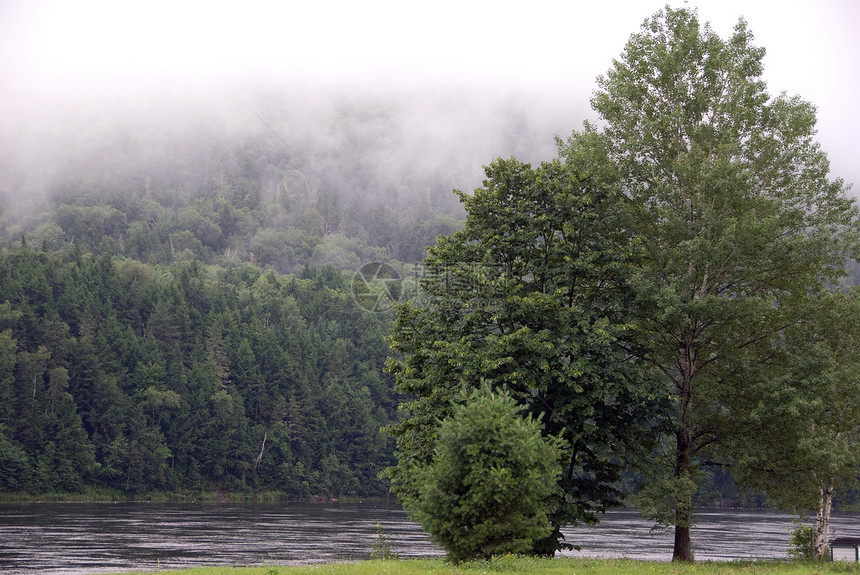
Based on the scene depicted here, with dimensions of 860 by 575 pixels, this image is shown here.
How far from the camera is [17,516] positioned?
89.3 meters

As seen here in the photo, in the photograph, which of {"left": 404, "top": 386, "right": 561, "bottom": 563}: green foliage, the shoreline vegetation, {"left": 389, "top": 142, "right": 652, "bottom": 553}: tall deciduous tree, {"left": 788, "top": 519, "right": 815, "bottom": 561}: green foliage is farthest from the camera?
the shoreline vegetation

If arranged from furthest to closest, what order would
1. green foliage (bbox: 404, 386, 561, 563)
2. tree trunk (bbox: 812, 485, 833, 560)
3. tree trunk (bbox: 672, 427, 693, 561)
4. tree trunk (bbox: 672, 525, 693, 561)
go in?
tree trunk (bbox: 812, 485, 833, 560)
tree trunk (bbox: 672, 525, 693, 561)
tree trunk (bbox: 672, 427, 693, 561)
green foliage (bbox: 404, 386, 561, 563)

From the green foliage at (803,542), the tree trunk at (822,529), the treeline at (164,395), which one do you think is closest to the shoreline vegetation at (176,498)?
the treeline at (164,395)

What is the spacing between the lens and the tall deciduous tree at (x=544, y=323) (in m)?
36.7

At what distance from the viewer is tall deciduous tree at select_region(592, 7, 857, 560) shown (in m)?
36.9

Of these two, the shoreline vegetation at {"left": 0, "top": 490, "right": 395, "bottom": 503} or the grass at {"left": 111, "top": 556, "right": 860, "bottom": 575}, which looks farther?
the shoreline vegetation at {"left": 0, "top": 490, "right": 395, "bottom": 503}

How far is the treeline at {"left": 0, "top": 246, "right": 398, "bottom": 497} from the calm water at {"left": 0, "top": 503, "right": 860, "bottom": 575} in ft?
55.4

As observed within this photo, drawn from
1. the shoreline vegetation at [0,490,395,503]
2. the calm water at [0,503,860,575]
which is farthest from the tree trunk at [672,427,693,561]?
the shoreline vegetation at [0,490,395,503]

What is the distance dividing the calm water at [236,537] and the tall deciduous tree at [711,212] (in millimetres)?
9680

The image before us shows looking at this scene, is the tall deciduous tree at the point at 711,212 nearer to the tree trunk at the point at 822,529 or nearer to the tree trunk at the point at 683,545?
the tree trunk at the point at 683,545

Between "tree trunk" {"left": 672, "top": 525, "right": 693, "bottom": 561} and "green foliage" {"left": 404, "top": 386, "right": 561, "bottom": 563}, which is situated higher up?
"green foliage" {"left": 404, "top": 386, "right": 561, "bottom": 563}

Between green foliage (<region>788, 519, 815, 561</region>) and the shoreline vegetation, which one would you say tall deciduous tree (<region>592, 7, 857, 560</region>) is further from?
the shoreline vegetation

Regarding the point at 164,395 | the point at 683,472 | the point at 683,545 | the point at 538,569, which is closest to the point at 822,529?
the point at 683,545

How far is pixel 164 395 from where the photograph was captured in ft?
464
